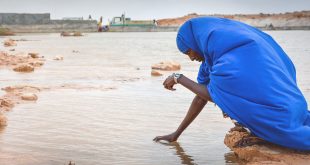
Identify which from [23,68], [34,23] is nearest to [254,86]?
[23,68]

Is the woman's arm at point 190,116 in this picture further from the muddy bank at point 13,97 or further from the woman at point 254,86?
the muddy bank at point 13,97

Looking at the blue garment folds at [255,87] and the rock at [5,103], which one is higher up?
the blue garment folds at [255,87]

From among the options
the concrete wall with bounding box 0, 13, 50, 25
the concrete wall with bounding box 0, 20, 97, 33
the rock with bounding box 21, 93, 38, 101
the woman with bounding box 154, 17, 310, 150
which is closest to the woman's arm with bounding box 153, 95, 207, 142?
the woman with bounding box 154, 17, 310, 150

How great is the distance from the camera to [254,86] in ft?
10.1

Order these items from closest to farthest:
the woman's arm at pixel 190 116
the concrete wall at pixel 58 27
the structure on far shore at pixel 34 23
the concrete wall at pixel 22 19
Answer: the woman's arm at pixel 190 116 < the concrete wall at pixel 58 27 < the structure on far shore at pixel 34 23 < the concrete wall at pixel 22 19

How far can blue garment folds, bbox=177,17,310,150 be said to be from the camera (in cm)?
305

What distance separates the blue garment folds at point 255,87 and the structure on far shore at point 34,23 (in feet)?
174

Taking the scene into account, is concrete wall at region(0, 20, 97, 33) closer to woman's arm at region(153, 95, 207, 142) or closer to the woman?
woman's arm at region(153, 95, 207, 142)

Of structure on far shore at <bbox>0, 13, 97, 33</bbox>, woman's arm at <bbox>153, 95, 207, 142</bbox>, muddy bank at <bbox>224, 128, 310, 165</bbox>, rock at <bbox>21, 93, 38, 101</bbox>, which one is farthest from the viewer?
structure on far shore at <bbox>0, 13, 97, 33</bbox>

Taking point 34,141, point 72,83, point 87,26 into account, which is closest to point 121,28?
point 87,26

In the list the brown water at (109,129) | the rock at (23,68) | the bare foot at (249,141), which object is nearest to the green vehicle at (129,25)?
the rock at (23,68)

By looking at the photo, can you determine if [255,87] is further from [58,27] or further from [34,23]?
[34,23]

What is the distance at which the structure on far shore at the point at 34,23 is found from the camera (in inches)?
2154

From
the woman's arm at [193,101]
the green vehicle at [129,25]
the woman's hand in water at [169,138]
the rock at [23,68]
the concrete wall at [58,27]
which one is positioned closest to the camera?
the woman's arm at [193,101]
